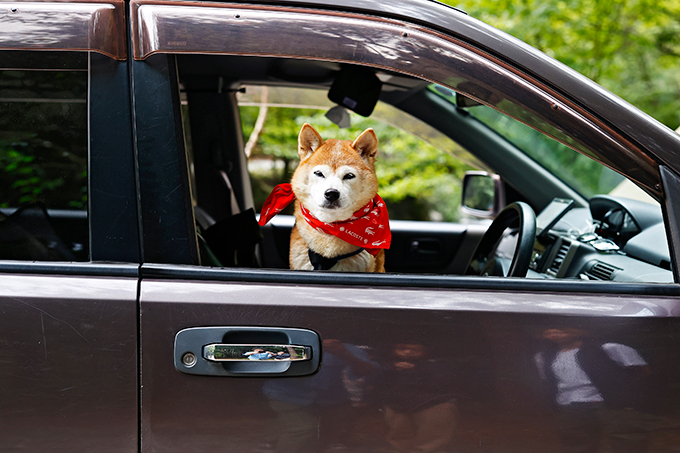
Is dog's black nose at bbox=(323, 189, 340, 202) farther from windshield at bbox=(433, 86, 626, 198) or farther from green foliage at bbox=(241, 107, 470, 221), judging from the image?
green foliage at bbox=(241, 107, 470, 221)

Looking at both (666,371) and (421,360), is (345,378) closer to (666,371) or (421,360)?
(421,360)

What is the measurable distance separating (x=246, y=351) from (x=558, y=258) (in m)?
1.61

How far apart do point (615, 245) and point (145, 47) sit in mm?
1795

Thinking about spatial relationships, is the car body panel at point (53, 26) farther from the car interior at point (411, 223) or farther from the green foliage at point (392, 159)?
the green foliage at point (392, 159)

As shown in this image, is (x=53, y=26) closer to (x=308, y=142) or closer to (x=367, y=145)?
(x=308, y=142)

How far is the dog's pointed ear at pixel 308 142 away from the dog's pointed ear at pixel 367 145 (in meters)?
0.14

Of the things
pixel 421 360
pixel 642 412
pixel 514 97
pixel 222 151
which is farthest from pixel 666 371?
pixel 222 151

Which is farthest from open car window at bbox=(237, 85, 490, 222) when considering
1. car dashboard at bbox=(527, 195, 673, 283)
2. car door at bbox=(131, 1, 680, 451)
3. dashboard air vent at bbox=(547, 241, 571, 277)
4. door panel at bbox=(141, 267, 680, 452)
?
door panel at bbox=(141, 267, 680, 452)

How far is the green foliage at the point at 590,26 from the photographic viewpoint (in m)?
5.95

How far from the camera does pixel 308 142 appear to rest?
6.26 ft

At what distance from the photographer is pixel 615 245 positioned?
6.61ft

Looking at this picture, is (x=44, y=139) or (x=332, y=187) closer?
(x=44, y=139)

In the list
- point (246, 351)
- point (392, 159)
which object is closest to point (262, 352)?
point (246, 351)

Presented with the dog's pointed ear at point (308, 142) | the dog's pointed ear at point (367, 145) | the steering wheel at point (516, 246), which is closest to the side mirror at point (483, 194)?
the steering wheel at point (516, 246)
